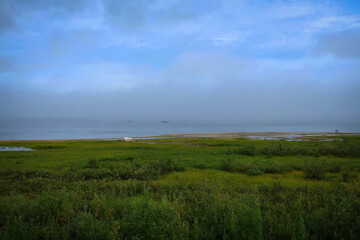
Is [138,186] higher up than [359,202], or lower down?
lower down

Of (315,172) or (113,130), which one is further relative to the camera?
(113,130)

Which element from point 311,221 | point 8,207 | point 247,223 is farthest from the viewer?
point 8,207

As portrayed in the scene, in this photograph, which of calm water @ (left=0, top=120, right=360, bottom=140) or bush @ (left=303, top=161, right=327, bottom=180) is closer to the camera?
bush @ (left=303, top=161, right=327, bottom=180)

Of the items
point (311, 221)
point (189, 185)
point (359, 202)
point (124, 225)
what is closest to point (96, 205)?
point (124, 225)

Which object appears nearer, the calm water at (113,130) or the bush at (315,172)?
the bush at (315,172)

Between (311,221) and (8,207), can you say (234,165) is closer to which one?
(311,221)

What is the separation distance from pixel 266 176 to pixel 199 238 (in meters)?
9.45

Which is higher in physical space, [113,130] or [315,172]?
[113,130]

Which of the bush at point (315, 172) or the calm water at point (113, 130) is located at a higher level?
the calm water at point (113, 130)

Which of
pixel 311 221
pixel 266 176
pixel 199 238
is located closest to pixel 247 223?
pixel 199 238

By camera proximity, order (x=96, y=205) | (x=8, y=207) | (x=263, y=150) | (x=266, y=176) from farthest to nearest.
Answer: (x=263, y=150) < (x=266, y=176) < (x=96, y=205) < (x=8, y=207)

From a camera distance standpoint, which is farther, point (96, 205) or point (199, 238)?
point (96, 205)

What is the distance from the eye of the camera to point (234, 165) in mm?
14766

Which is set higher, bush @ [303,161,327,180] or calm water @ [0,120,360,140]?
calm water @ [0,120,360,140]
